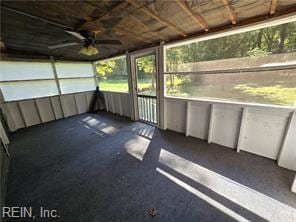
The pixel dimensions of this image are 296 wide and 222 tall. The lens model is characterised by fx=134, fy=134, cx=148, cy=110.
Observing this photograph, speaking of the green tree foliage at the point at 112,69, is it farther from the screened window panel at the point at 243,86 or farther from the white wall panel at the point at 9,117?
the white wall panel at the point at 9,117

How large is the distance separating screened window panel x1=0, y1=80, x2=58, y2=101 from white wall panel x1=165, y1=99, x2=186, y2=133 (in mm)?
4100

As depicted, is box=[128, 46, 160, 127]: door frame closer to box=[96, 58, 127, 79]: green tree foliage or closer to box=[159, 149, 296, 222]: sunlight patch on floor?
box=[96, 58, 127, 79]: green tree foliage

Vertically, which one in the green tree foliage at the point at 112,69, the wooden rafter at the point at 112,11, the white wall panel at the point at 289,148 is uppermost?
the wooden rafter at the point at 112,11

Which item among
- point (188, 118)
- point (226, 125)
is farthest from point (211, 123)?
point (188, 118)

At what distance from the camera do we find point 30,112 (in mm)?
4301

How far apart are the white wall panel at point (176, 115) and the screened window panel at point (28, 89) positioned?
4.10 meters

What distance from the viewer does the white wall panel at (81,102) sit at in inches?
212

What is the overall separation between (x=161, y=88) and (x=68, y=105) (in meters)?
3.84

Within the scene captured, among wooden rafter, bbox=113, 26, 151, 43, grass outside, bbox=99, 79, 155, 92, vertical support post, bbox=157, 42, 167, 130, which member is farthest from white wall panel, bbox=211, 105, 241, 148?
wooden rafter, bbox=113, 26, 151, 43

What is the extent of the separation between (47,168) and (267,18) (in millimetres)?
4155

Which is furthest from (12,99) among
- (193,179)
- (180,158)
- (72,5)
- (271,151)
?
(271,151)

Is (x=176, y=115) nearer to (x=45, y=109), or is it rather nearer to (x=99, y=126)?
(x=99, y=126)

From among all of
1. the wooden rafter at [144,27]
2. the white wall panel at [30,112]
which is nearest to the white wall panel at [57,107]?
the white wall panel at [30,112]

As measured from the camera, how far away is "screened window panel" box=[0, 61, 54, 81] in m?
3.76
